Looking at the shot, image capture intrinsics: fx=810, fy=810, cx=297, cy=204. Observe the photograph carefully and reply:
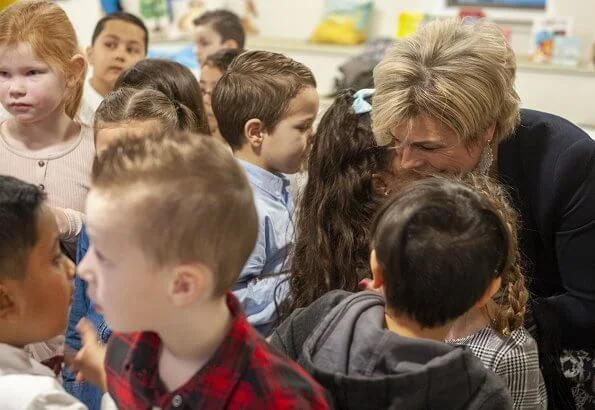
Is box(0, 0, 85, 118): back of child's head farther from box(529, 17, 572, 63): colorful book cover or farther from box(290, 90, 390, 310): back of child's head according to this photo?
box(529, 17, 572, 63): colorful book cover

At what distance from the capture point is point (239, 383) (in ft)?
3.50

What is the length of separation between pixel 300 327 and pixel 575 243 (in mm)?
766

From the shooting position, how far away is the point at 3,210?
121cm

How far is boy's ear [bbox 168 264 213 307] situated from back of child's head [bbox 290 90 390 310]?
2.11ft

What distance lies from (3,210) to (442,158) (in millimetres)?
923

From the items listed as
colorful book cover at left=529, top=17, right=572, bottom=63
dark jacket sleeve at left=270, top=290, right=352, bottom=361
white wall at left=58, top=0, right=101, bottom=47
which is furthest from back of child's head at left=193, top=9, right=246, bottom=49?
dark jacket sleeve at left=270, top=290, right=352, bottom=361

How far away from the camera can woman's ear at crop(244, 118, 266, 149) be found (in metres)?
2.04

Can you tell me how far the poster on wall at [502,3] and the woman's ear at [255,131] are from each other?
10.6 feet

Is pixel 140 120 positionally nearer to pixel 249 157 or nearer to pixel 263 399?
pixel 249 157

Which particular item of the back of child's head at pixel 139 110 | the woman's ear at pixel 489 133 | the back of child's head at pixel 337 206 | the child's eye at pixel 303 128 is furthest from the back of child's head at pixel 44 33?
the woman's ear at pixel 489 133

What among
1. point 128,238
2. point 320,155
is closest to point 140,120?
point 320,155

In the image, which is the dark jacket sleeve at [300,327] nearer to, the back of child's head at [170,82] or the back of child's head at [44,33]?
the back of child's head at [170,82]

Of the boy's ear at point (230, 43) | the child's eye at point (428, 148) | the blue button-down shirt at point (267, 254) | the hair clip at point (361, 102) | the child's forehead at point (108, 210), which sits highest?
the child's forehead at point (108, 210)

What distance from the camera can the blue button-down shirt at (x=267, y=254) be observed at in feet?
5.90
